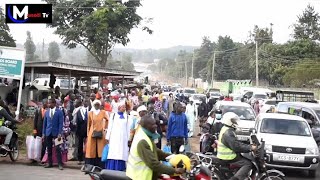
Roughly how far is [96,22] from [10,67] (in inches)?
824

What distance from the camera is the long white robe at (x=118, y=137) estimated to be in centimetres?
905

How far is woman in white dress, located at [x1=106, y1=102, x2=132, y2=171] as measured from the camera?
9.05 meters

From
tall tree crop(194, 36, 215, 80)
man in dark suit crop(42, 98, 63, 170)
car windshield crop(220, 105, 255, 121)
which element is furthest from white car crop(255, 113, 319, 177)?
tall tree crop(194, 36, 215, 80)

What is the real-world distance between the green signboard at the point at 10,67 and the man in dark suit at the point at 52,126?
10.7 feet

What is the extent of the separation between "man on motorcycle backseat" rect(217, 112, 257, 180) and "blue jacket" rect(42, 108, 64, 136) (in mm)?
4370

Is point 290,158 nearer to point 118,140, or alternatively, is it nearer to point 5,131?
point 118,140

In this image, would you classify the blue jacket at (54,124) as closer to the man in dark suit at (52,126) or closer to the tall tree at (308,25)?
the man in dark suit at (52,126)

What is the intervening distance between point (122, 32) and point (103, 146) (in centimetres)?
2462

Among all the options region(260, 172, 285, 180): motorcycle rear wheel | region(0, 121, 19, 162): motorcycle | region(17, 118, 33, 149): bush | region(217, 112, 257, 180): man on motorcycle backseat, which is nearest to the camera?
region(217, 112, 257, 180): man on motorcycle backseat

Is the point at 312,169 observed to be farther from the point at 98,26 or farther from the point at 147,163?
the point at 98,26

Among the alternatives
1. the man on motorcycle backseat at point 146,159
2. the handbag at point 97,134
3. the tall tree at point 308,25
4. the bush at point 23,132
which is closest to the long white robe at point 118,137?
the handbag at point 97,134

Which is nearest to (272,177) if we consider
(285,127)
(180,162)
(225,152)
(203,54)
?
(225,152)

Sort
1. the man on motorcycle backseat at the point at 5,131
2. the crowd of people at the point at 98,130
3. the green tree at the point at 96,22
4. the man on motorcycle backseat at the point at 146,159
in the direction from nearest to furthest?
the man on motorcycle backseat at the point at 146,159 → the crowd of people at the point at 98,130 → the man on motorcycle backseat at the point at 5,131 → the green tree at the point at 96,22

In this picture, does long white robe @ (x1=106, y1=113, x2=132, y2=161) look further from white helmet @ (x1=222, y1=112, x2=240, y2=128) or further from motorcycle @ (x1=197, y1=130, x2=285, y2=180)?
white helmet @ (x1=222, y1=112, x2=240, y2=128)
